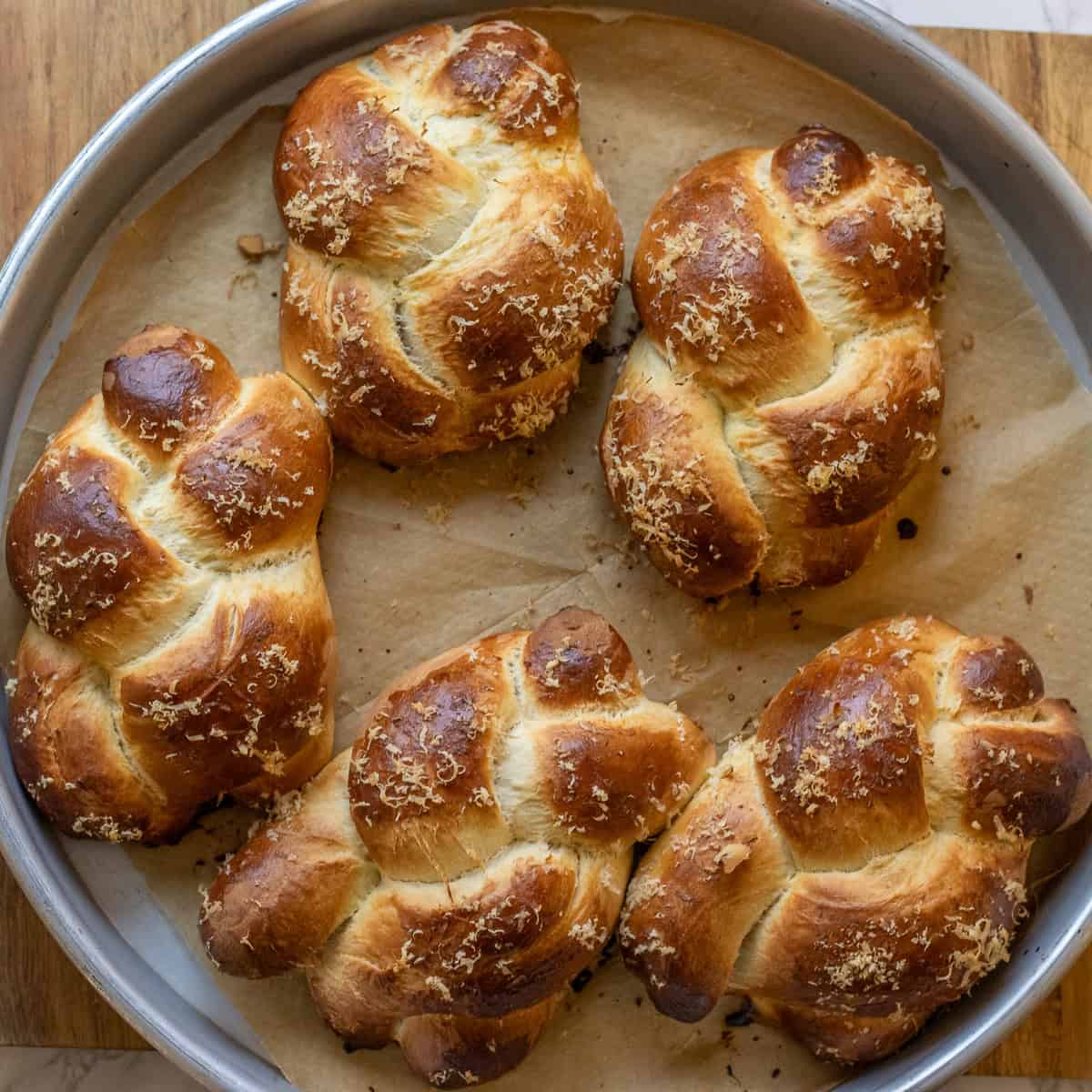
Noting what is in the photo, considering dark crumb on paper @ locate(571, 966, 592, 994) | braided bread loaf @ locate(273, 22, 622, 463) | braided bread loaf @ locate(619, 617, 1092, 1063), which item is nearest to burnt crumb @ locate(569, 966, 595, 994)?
dark crumb on paper @ locate(571, 966, 592, 994)

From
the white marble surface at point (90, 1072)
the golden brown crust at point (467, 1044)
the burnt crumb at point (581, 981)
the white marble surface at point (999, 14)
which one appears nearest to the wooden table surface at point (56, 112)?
the white marble surface at point (90, 1072)

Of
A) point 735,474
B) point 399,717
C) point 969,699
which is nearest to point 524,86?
point 735,474

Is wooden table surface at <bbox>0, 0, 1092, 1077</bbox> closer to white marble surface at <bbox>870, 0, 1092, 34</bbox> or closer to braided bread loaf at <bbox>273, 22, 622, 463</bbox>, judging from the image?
braided bread loaf at <bbox>273, 22, 622, 463</bbox>

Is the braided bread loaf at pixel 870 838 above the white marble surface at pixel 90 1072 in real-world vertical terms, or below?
above

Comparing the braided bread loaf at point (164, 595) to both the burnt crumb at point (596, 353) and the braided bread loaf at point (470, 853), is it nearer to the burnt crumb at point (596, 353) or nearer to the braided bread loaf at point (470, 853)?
the braided bread loaf at point (470, 853)

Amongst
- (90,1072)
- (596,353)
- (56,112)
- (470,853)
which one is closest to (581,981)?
(470,853)

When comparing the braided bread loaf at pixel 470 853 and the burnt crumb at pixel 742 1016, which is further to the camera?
the burnt crumb at pixel 742 1016

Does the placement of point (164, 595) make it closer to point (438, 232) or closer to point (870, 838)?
point (438, 232)
